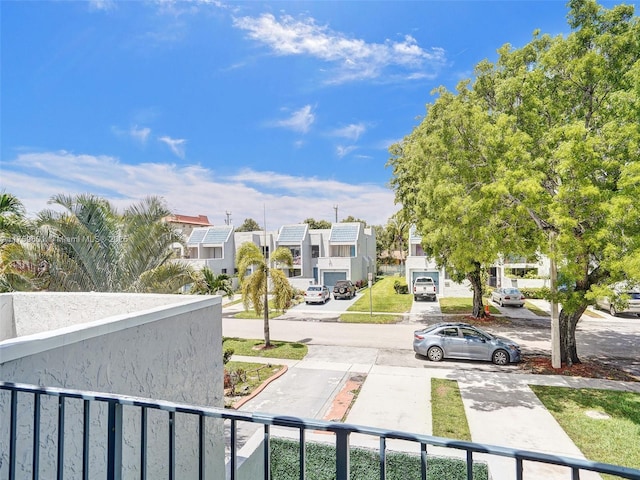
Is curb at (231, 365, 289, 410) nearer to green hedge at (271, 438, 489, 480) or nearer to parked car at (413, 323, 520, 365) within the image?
green hedge at (271, 438, 489, 480)

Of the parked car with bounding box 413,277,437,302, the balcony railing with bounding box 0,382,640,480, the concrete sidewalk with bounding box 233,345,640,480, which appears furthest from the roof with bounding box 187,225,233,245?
the balcony railing with bounding box 0,382,640,480

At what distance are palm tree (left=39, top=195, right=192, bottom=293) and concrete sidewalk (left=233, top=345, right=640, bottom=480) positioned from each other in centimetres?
444

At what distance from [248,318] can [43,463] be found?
20102mm

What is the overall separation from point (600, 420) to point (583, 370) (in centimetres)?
387

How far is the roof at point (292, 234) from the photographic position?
121ft

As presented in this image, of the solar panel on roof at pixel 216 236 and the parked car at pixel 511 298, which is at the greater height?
the solar panel on roof at pixel 216 236

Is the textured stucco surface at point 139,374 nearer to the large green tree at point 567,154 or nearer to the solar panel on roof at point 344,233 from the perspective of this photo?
the large green tree at point 567,154

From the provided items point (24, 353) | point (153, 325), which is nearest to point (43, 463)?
point (24, 353)

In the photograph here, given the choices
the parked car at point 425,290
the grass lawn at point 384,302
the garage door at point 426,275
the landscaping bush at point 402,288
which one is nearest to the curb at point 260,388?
the grass lawn at point 384,302

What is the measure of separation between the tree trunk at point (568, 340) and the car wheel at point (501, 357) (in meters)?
1.79

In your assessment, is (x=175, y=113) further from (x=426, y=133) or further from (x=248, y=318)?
(x=248, y=318)

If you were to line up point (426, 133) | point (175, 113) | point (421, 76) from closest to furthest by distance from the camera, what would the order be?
point (175, 113), point (421, 76), point (426, 133)

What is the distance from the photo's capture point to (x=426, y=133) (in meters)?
16.5

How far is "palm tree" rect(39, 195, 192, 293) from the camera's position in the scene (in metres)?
7.93
